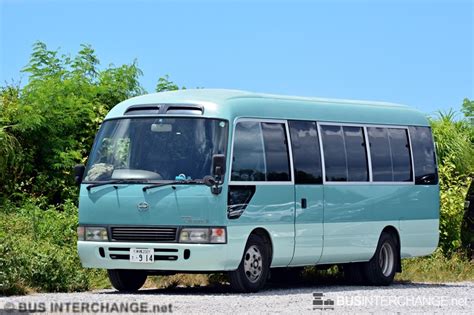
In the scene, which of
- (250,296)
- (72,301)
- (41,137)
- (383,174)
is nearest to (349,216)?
(383,174)

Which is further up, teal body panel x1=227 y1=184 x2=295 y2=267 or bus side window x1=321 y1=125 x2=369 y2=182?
bus side window x1=321 y1=125 x2=369 y2=182

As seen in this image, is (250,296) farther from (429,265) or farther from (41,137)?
(41,137)

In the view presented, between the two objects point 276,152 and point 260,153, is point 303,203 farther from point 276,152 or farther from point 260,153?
point 260,153

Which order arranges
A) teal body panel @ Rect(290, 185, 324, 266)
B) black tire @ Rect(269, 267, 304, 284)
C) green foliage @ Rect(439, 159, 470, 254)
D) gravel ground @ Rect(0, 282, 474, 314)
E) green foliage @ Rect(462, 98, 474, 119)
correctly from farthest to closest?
green foliage @ Rect(462, 98, 474, 119)
green foliage @ Rect(439, 159, 470, 254)
black tire @ Rect(269, 267, 304, 284)
teal body panel @ Rect(290, 185, 324, 266)
gravel ground @ Rect(0, 282, 474, 314)

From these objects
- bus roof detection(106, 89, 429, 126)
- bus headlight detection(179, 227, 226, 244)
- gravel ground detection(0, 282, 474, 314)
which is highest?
bus roof detection(106, 89, 429, 126)

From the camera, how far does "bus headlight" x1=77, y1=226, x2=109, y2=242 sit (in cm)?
1906

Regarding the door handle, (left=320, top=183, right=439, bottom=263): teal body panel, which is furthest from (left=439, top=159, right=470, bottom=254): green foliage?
the door handle

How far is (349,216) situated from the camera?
854 inches

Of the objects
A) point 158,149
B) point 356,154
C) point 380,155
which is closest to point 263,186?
point 158,149

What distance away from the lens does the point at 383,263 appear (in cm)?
2286

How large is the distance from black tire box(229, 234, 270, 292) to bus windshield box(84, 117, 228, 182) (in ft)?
4.65

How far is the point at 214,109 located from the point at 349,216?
3.80 m

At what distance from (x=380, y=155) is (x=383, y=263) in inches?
73.8

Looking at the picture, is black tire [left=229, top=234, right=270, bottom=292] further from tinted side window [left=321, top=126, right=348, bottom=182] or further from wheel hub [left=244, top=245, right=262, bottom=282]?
tinted side window [left=321, top=126, right=348, bottom=182]
